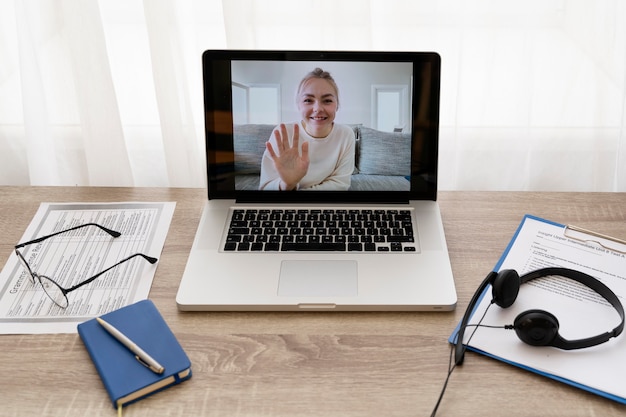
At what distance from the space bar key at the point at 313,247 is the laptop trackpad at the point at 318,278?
0.09 ft

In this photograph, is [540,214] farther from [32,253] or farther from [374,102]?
[32,253]

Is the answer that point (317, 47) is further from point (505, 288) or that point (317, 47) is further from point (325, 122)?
point (505, 288)

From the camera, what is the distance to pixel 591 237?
1042 millimetres

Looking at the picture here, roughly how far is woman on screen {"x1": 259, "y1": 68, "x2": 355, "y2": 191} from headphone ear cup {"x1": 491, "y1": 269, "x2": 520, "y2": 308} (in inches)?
12.4

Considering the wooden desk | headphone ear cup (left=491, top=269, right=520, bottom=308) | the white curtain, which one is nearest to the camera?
the wooden desk

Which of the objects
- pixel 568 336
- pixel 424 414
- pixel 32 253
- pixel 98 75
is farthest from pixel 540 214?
pixel 98 75

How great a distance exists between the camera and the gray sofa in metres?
1.08

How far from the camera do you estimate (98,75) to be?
59.6 inches

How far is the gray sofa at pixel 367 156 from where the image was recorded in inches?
42.7

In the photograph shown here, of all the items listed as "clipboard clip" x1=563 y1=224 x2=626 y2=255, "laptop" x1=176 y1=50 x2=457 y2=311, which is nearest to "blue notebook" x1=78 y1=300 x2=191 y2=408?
"laptop" x1=176 y1=50 x2=457 y2=311

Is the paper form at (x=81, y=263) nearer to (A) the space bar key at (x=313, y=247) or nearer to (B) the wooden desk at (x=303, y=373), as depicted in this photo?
(B) the wooden desk at (x=303, y=373)

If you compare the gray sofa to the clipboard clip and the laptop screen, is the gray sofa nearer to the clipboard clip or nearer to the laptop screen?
the laptop screen

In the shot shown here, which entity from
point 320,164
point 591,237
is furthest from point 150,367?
point 591,237

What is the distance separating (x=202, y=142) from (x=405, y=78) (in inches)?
27.2
